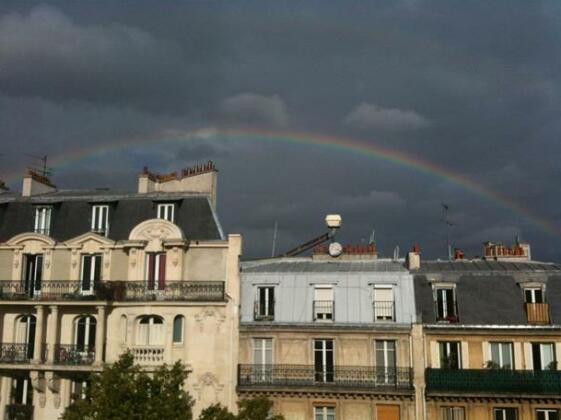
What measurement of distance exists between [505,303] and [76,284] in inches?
881

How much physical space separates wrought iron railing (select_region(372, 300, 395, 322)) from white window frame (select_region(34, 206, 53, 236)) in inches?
745

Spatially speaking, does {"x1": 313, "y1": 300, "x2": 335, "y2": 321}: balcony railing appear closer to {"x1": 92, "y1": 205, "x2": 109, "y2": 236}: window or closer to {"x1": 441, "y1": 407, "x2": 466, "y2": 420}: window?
{"x1": 441, "y1": 407, "x2": 466, "y2": 420}: window

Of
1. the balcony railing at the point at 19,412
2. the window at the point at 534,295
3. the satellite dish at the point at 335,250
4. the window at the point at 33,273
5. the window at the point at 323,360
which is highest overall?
the satellite dish at the point at 335,250

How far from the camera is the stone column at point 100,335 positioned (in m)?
32.2

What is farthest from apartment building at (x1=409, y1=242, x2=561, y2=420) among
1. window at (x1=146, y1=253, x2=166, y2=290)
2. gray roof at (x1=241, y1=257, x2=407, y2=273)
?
window at (x1=146, y1=253, x2=166, y2=290)

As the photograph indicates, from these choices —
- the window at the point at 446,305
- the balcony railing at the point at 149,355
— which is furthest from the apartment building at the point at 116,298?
the window at the point at 446,305

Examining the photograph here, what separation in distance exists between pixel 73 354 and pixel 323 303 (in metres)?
13.2

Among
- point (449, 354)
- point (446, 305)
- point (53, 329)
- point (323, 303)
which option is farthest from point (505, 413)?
point (53, 329)

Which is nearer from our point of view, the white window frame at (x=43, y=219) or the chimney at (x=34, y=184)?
the white window frame at (x=43, y=219)

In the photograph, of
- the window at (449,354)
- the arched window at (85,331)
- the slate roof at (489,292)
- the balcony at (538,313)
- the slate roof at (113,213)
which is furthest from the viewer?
the slate roof at (113,213)

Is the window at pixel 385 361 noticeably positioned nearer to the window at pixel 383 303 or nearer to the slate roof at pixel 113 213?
the window at pixel 383 303

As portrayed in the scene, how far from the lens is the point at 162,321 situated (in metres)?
33.5

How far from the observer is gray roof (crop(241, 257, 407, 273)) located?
115 feet

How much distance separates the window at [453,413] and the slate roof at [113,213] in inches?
574
